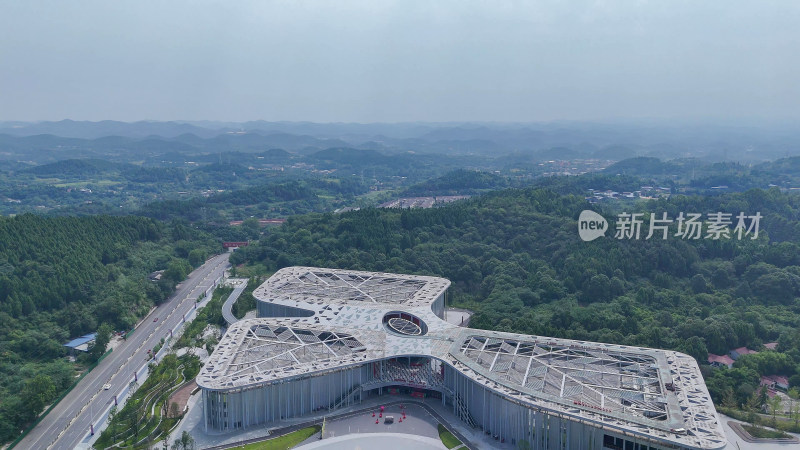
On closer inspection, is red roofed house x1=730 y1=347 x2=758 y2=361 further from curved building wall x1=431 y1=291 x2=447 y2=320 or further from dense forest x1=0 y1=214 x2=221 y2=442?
dense forest x1=0 y1=214 x2=221 y2=442

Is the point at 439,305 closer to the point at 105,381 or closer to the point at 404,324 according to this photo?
the point at 404,324

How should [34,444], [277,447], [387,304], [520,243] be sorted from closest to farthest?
[277,447]
[34,444]
[387,304]
[520,243]

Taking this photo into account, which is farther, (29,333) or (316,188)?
(316,188)

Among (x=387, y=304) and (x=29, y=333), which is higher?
(x=387, y=304)

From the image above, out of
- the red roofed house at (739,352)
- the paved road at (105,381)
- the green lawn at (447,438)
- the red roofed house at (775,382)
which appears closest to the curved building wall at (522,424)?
the green lawn at (447,438)

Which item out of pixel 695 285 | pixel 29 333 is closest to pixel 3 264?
pixel 29 333

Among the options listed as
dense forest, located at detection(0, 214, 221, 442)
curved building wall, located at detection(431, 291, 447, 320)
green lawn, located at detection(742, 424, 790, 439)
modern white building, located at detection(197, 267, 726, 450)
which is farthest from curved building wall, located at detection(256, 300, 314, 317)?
green lawn, located at detection(742, 424, 790, 439)

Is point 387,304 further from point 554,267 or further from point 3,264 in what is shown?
point 3,264
